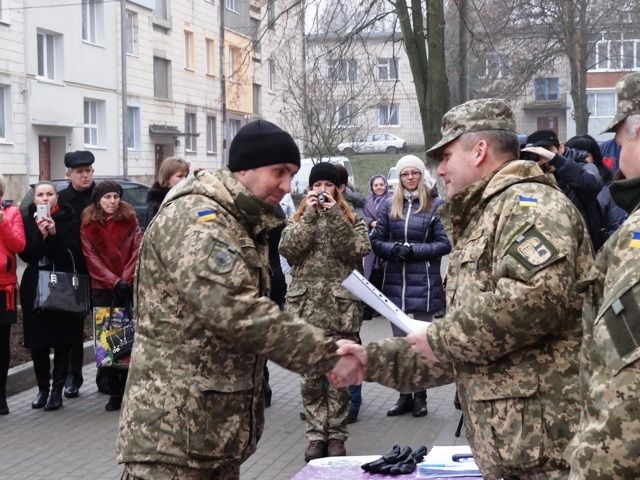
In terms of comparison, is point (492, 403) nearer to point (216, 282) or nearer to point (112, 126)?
point (216, 282)

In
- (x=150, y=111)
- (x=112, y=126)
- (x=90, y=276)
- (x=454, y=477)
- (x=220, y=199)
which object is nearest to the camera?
(x=220, y=199)

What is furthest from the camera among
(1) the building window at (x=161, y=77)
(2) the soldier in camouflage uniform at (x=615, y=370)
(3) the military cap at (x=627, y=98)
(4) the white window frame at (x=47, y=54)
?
(1) the building window at (x=161, y=77)

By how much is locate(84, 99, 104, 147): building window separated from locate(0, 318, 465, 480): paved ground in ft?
90.0

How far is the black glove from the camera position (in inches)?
369

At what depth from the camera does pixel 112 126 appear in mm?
38062

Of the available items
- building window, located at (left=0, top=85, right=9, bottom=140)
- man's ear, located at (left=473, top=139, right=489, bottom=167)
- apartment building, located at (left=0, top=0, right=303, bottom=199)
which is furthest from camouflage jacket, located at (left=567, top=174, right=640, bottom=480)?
building window, located at (left=0, top=85, right=9, bottom=140)

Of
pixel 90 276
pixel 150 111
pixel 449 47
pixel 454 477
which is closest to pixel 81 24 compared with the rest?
pixel 150 111

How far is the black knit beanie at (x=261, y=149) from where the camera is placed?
4.13 m

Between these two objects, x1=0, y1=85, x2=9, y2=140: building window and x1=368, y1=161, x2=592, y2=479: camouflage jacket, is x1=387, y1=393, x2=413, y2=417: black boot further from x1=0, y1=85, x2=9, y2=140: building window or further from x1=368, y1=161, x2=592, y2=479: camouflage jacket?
x1=0, y1=85, x2=9, y2=140: building window

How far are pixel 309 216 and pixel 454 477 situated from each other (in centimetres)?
263

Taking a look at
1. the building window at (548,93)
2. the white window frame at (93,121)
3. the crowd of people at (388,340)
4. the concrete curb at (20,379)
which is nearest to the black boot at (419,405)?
the concrete curb at (20,379)

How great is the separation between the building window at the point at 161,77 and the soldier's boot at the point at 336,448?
1417 inches

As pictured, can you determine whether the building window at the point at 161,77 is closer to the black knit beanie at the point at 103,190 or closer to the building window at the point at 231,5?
the building window at the point at 231,5

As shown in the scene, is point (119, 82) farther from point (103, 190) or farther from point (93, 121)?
Answer: point (103, 190)
